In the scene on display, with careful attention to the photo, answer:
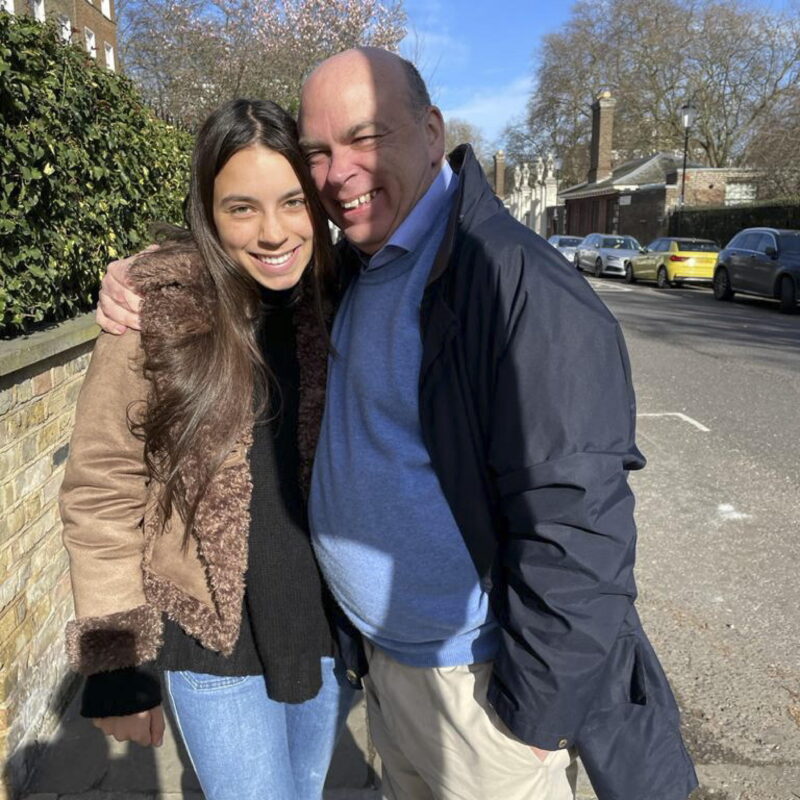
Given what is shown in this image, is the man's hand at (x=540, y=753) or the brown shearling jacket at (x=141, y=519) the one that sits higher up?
the brown shearling jacket at (x=141, y=519)

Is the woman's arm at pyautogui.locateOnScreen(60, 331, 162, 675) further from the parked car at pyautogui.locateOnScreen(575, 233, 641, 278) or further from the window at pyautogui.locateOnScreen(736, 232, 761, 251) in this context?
the parked car at pyautogui.locateOnScreen(575, 233, 641, 278)

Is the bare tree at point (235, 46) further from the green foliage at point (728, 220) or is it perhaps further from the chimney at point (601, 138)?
the chimney at point (601, 138)

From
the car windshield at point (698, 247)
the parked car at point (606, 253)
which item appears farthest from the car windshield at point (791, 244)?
the parked car at point (606, 253)

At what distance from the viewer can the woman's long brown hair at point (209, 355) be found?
163 centimetres

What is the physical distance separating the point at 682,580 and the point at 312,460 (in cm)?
308

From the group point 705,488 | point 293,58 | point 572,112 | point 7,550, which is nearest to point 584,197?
point 572,112

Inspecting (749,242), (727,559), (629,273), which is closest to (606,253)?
(629,273)

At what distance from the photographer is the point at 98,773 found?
2777 mm

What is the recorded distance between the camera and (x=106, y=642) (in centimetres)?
170

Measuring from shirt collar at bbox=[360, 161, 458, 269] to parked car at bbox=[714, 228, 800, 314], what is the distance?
640 inches

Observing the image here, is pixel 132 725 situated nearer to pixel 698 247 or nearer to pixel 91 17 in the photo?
pixel 698 247

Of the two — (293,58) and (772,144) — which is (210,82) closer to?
(293,58)

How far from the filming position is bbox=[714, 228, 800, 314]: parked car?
52.7 ft

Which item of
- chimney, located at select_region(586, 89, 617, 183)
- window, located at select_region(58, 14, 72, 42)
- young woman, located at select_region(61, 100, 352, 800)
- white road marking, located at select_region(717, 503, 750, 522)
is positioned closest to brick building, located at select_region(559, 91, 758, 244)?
chimney, located at select_region(586, 89, 617, 183)
